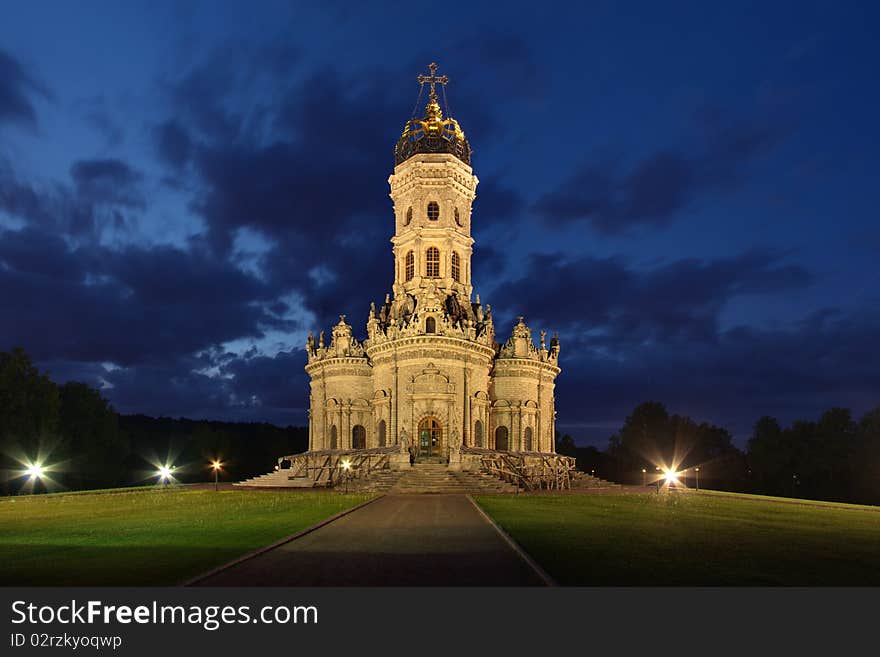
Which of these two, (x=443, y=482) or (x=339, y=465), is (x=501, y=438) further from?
(x=443, y=482)

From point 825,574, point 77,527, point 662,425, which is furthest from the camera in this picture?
point 662,425

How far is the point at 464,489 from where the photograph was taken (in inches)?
1961

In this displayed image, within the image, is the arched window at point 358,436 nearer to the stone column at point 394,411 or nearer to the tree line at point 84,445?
the stone column at point 394,411

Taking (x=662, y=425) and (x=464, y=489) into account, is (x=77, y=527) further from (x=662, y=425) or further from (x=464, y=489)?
(x=662, y=425)

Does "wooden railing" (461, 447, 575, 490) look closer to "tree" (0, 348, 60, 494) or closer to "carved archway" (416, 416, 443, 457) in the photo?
"carved archway" (416, 416, 443, 457)

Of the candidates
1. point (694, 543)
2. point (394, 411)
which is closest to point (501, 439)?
point (394, 411)

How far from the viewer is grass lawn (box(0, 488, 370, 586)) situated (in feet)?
55.3

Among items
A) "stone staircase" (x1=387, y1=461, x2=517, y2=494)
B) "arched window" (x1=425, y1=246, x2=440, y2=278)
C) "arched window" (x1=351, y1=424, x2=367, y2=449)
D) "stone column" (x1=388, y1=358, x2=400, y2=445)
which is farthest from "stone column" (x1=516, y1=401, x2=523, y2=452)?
"stone staircase" (x1=387, y1=461, x2=517, y2=494)

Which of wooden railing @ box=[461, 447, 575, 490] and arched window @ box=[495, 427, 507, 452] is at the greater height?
arched window @ box=[495, 427, 507, 452]

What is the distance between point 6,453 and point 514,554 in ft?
194

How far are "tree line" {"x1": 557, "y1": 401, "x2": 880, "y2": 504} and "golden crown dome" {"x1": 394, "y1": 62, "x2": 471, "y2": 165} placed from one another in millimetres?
41604

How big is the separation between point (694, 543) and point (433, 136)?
187ft

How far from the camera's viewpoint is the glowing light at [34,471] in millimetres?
66688
